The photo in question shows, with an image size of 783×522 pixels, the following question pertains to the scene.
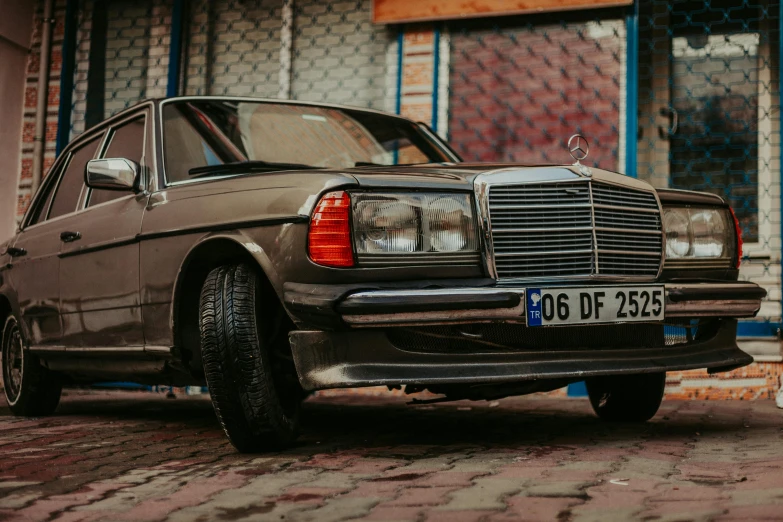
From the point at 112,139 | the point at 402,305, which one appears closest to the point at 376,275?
the point at 402,305

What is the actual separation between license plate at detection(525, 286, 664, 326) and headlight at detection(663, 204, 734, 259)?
46cm

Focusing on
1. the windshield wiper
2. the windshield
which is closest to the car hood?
the windshield wiper

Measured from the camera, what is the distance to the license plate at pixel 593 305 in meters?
3.78

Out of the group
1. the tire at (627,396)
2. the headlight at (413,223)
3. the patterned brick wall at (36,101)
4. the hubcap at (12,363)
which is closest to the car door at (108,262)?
the hubcap at (12,363)

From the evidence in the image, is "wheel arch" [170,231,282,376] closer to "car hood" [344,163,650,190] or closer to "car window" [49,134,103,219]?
"car hood" [344,163,650,190]

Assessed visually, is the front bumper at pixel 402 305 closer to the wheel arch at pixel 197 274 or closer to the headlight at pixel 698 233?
the wheel arch at pixel 197 274

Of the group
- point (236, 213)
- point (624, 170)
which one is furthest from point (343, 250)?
point (624, 170)

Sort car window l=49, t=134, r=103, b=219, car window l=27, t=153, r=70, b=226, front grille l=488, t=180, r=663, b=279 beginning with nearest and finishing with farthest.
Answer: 1. front grille l=488, t=180, r=663, b=279
2. car window l=49, t=134, r=103, b=219
3. car window l=27, t=153, r=70, b=226

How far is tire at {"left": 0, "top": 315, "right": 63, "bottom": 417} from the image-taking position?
627cm

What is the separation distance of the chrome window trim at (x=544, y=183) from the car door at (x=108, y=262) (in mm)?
1697

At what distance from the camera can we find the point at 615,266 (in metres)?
4.19

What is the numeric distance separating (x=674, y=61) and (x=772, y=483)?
6243 mm

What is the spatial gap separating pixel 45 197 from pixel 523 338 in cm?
382

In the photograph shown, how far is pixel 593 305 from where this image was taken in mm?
3900
